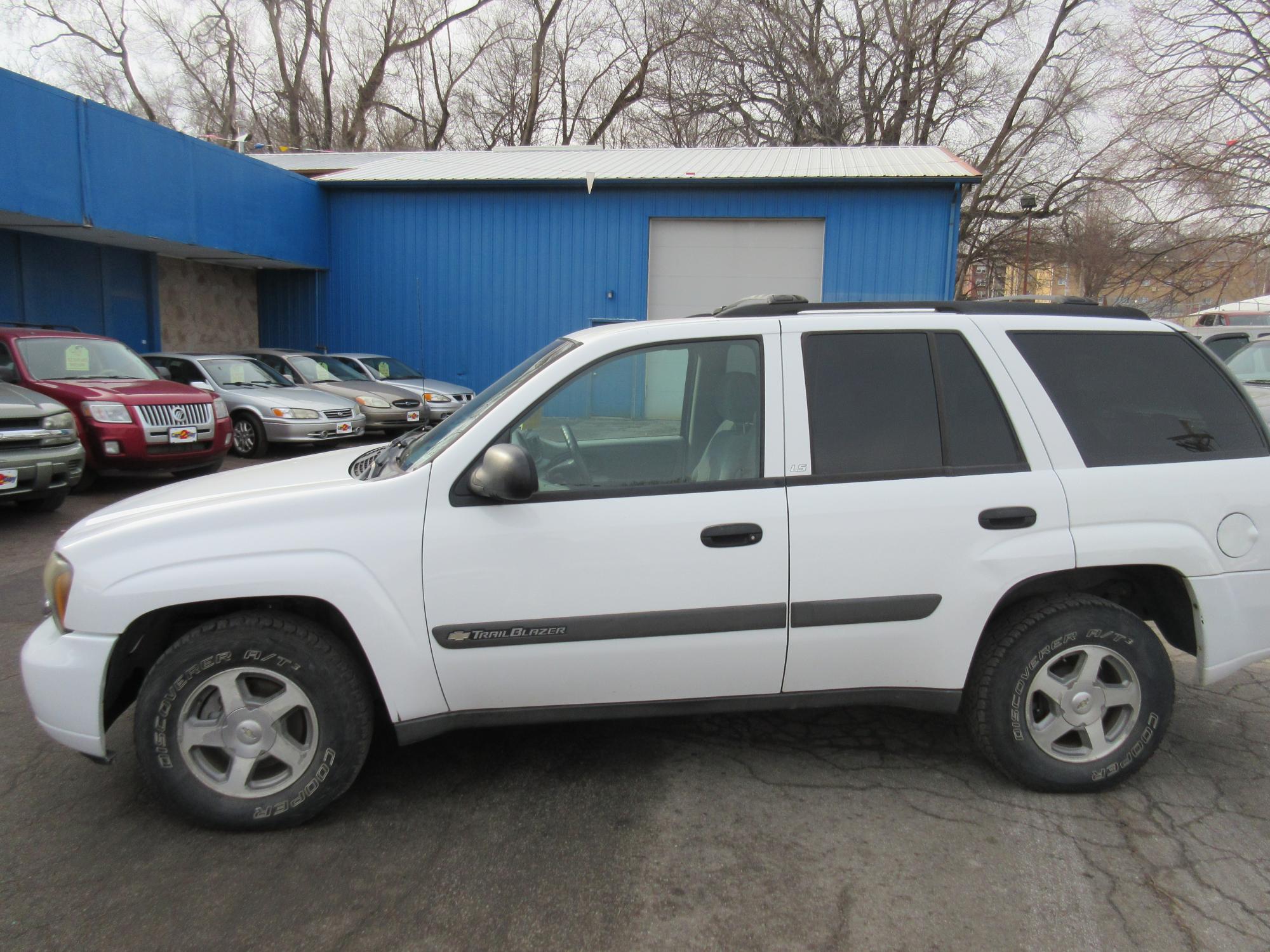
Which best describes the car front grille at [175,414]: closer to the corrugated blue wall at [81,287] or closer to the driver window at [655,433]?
the corrugated blue wall at [81,287]

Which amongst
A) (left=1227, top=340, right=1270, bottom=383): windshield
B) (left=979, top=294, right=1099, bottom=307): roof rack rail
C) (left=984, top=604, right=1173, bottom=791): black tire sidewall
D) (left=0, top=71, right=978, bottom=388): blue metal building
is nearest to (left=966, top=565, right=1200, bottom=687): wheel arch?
(left=984, top=604, right=1173, bottom=791): black tire sidewall

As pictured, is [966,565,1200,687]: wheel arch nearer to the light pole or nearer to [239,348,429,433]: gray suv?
[239,348,429,433]: gray suv

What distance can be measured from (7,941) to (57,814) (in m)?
0.73

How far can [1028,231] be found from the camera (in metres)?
26.9

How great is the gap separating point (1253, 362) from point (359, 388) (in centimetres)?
1242

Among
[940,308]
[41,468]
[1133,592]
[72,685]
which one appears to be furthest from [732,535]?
[41,468]

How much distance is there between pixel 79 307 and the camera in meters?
15.1

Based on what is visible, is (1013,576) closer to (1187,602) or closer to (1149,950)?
(1187,602)

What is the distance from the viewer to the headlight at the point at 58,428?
7590 mm

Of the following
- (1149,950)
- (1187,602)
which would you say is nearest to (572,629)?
(1149,950)

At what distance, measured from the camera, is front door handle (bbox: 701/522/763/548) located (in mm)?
2885

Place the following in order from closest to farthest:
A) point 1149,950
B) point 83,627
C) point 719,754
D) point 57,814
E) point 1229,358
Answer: point 1149,950, point 83,627, point 57,814, point 719,754, point 1229,358

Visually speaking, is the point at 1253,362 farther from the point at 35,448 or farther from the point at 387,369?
the point at 387,369

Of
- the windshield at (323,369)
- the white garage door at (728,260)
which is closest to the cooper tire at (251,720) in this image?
the windshield at (323,369)
